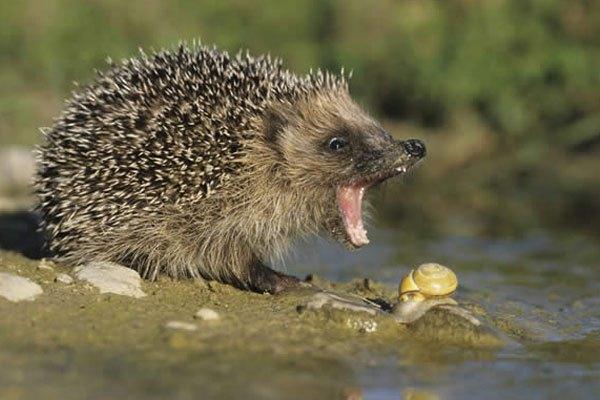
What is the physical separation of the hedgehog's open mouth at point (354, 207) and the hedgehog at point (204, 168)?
10 mm

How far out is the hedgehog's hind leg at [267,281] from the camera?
852 centimetres

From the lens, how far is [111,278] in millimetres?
8188

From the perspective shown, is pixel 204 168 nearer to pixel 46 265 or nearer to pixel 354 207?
pixel 354 207

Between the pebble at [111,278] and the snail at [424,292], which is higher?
the snail at [424,292]

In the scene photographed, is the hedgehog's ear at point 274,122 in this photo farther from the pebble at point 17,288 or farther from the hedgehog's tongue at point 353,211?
the pebble at point 17,288

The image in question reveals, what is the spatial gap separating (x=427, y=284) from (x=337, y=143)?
1.63 meters

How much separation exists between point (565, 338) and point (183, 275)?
2.77 m

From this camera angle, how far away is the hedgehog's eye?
9.00 meters

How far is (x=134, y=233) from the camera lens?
28.2 ft

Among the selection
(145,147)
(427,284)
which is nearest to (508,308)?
(427,284)

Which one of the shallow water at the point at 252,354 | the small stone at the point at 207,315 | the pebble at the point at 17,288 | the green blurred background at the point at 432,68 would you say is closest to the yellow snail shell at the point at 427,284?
the shallow water at the point at 252,354

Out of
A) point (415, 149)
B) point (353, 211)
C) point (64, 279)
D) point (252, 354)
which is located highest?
point (415, 149)

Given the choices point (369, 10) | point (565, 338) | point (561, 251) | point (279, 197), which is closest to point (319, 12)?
point (369, 10)

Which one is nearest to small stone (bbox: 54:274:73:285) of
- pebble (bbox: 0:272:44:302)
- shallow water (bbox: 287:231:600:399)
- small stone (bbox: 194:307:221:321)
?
pebble (bbox: 0:272:44:302)
